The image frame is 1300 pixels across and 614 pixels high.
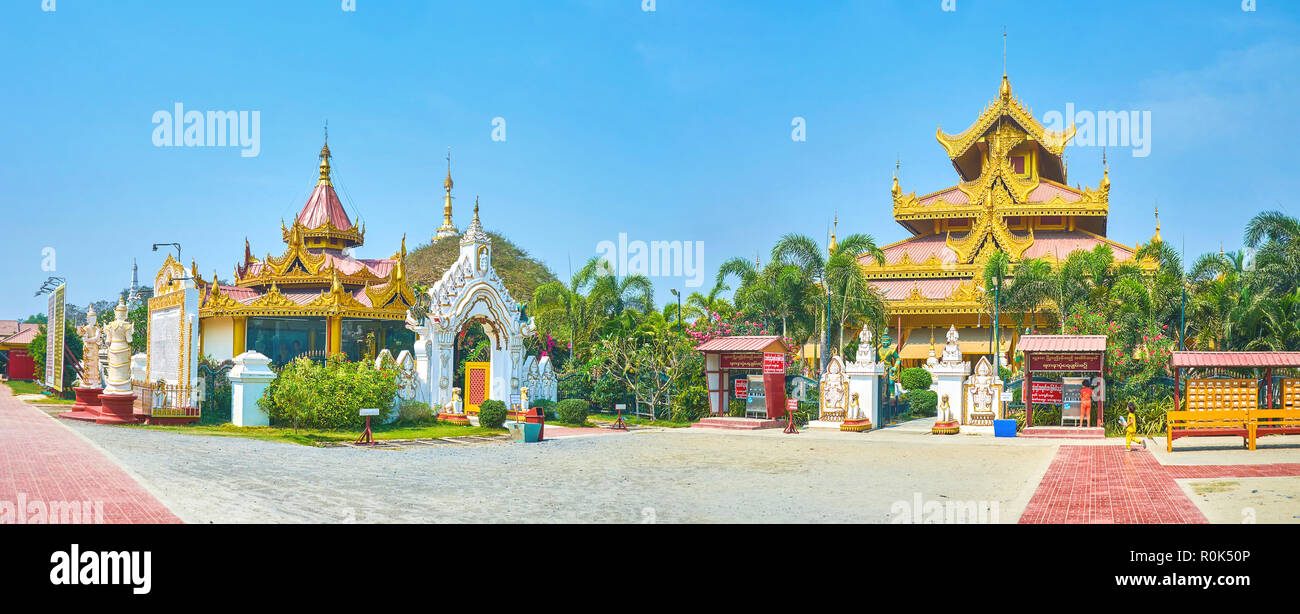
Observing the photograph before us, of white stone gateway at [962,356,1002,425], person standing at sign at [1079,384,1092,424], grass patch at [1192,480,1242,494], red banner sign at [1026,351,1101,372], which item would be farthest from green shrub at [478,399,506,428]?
grass patch at [1192,480,1242,494]

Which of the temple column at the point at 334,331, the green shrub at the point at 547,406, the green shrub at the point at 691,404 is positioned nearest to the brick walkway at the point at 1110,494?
the green shrub at the point at 691,404

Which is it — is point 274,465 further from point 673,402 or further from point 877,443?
point 673,402

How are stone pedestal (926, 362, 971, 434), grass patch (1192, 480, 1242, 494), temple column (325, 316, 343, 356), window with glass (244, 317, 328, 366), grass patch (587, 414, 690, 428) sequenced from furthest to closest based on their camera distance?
window with glass (244, 317, 328, 366) < temple column (325, 316, 343, 356) < grass patch (587, 414, 690, 428) < stone pedestal (926, 362, 971, 434) < grass patch (1192, 480, 1242, 494)

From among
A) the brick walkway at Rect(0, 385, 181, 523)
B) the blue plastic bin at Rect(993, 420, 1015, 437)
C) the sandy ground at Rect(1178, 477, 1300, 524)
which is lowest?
the blue plastic bin at Rect(993, 420, 1015, 437)

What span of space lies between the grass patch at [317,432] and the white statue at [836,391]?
9370 millimetres

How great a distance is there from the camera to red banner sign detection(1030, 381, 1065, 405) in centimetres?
2427

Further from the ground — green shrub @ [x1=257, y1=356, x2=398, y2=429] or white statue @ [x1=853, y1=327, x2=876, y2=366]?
white statue @ [x1=853, y1=327, x2=876, y2=366]

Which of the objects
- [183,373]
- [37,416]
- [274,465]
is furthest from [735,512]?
[37,416]

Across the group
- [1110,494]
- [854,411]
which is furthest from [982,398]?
[1110,494]

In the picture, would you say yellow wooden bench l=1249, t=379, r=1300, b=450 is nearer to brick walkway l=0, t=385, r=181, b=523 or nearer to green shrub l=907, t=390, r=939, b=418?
green shrub l=907, t=390, r=939, b=418

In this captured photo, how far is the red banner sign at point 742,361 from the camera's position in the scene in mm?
27156

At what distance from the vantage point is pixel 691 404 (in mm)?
28484

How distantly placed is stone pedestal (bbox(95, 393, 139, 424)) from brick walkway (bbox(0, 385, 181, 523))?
377 cm

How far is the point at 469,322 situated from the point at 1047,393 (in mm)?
16018
